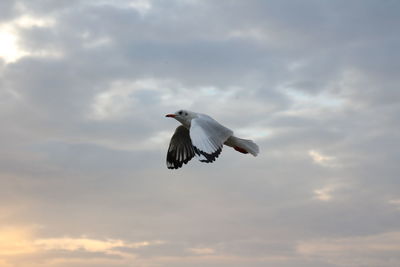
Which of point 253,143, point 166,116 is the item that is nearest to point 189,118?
point 166,116

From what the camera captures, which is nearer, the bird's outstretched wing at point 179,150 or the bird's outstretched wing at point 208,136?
the bird's outstretched wing at point 208,136

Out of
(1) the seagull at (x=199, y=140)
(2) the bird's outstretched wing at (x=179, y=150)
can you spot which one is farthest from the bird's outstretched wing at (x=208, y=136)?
A: (2) the bird's outstretched wing at (x=179, y=150)

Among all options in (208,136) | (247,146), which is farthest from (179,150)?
(208,136)

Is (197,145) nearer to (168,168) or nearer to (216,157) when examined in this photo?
(216,157)

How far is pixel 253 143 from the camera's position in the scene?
2150 centimetres

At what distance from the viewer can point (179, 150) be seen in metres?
23.5

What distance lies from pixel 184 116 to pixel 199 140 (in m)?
2.73

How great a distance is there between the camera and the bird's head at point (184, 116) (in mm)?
21078

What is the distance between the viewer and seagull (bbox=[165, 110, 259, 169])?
1852 cm

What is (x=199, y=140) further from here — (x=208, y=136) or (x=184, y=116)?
(x=184, y=116)

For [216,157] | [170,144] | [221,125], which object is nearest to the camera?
[216,157]

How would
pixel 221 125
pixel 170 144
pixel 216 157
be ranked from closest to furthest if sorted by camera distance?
1. pixel 216 157
2. pixel 221 125
3. pixel 170 144

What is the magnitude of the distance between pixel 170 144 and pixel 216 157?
5433mm

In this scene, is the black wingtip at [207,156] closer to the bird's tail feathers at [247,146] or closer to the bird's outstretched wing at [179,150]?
the bird's tail feathers at [247,146]
